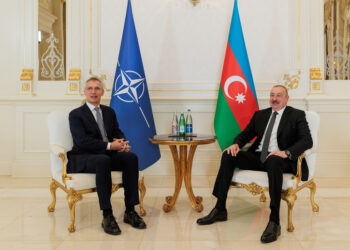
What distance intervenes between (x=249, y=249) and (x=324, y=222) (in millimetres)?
970

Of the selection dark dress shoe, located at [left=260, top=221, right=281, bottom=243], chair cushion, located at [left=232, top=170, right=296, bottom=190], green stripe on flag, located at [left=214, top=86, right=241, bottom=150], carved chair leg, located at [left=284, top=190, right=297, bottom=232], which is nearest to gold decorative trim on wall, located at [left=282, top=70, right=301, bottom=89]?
green stripe on flag, located at [left=214, top=86, right=241, bottom=150]

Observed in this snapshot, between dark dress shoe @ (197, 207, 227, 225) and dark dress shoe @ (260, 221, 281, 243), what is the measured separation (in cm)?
48

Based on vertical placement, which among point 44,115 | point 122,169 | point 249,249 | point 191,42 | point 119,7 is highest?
point 119,7

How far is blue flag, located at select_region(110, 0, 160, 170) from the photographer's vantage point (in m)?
4.09

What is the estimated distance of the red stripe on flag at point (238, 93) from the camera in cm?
412

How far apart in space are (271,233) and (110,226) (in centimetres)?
Answer: 126

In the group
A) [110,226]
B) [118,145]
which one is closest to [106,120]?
[118,145]

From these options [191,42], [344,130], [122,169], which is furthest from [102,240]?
[344,130]

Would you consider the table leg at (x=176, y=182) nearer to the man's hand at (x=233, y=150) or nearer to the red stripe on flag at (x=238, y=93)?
the man's hand at (x=233, y=150)

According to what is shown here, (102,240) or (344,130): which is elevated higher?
(344,130)

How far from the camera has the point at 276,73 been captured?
15.7ft

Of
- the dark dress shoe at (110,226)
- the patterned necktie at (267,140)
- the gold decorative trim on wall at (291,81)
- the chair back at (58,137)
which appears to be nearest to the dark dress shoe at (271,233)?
the patterned necktie at (267,140)

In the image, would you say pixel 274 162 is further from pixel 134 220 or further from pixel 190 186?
pixel 134 220

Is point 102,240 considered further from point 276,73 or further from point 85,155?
point 276,73
